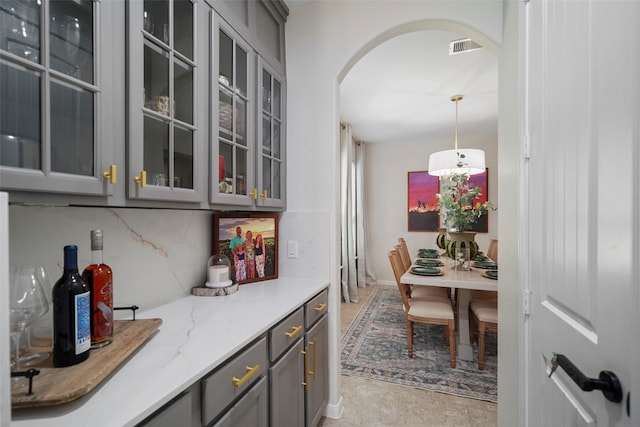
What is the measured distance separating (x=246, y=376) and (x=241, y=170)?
98 centimetres

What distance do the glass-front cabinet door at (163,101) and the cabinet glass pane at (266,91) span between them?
563 millimetres

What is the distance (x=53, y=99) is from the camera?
0.75 meters

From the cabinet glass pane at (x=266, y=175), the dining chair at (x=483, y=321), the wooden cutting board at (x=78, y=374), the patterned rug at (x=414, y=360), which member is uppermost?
the cabinet glass pane at (x=266, y=175)

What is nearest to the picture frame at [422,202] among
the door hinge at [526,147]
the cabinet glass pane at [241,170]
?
the door hinge at [526,147]

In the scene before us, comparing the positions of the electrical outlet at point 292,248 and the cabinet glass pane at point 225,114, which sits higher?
the cabinet glass pane at point 225,114

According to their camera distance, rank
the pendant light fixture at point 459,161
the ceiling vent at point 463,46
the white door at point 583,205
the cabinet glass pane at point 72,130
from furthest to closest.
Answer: the pendant light fixture at point 459,161
the ceiling vent at point 463,46
the cabinet glass pane at point 72,130
the white door at point 583,205

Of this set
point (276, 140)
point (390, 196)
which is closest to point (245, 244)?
point (276, 140)

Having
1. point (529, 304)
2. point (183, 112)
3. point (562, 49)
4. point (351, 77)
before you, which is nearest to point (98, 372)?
point (183, 112)

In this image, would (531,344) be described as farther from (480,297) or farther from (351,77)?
(351,77)

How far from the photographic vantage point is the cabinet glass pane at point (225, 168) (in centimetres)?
141

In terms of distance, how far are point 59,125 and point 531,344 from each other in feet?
5.71

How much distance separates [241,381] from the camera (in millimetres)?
985

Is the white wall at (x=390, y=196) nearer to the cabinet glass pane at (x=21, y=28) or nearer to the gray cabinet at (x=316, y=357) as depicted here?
the gray cabinet at (x=316, y=357)

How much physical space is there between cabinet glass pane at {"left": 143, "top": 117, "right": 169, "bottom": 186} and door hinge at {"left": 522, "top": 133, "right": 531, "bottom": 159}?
1.42 m
